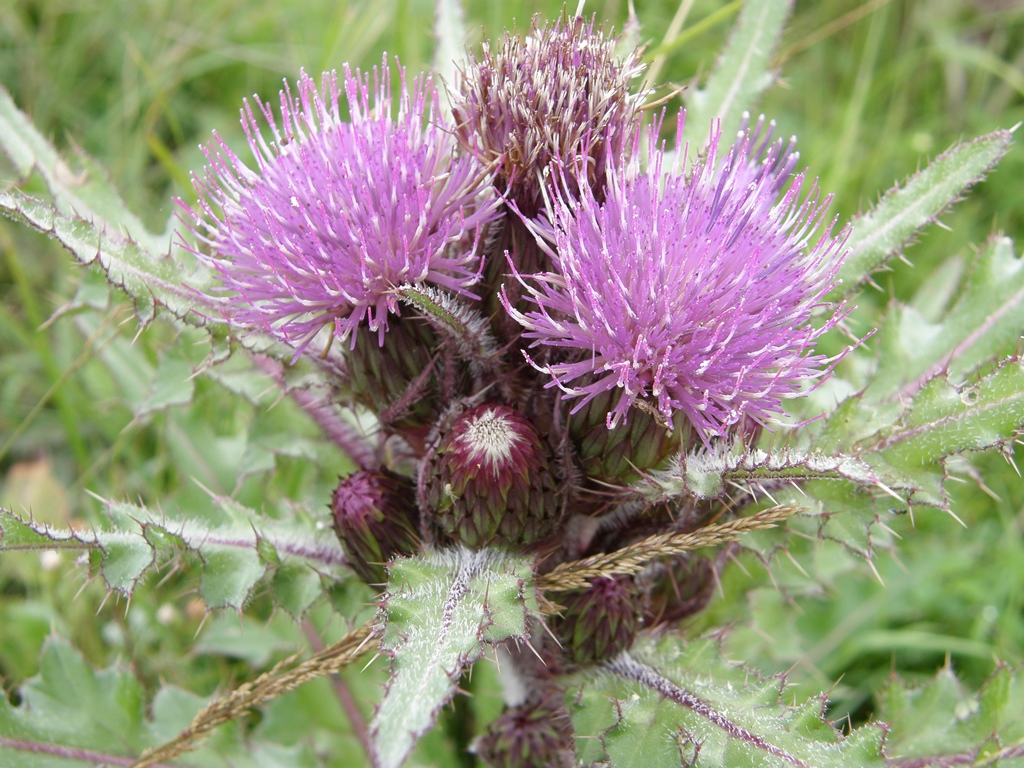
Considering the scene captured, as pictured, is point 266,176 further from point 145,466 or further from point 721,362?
point 145,466

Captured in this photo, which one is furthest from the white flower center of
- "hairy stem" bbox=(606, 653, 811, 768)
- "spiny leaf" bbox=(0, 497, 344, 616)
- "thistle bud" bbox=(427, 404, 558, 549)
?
"hairy stem" bbox=(606, 653, 811, 768)

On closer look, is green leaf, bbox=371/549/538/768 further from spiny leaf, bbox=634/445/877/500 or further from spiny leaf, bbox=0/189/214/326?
spiny leaf, bbox=0/189/214/326

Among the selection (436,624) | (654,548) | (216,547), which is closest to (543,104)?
(654,548)

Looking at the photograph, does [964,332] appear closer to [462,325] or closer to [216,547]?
[462,325]

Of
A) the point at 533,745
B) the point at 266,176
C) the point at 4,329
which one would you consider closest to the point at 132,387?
the point at 4,329

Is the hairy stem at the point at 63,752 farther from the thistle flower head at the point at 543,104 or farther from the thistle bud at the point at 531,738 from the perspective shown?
the thistle flower head at the point at 543,104

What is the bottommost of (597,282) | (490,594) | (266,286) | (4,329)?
(4,329)
